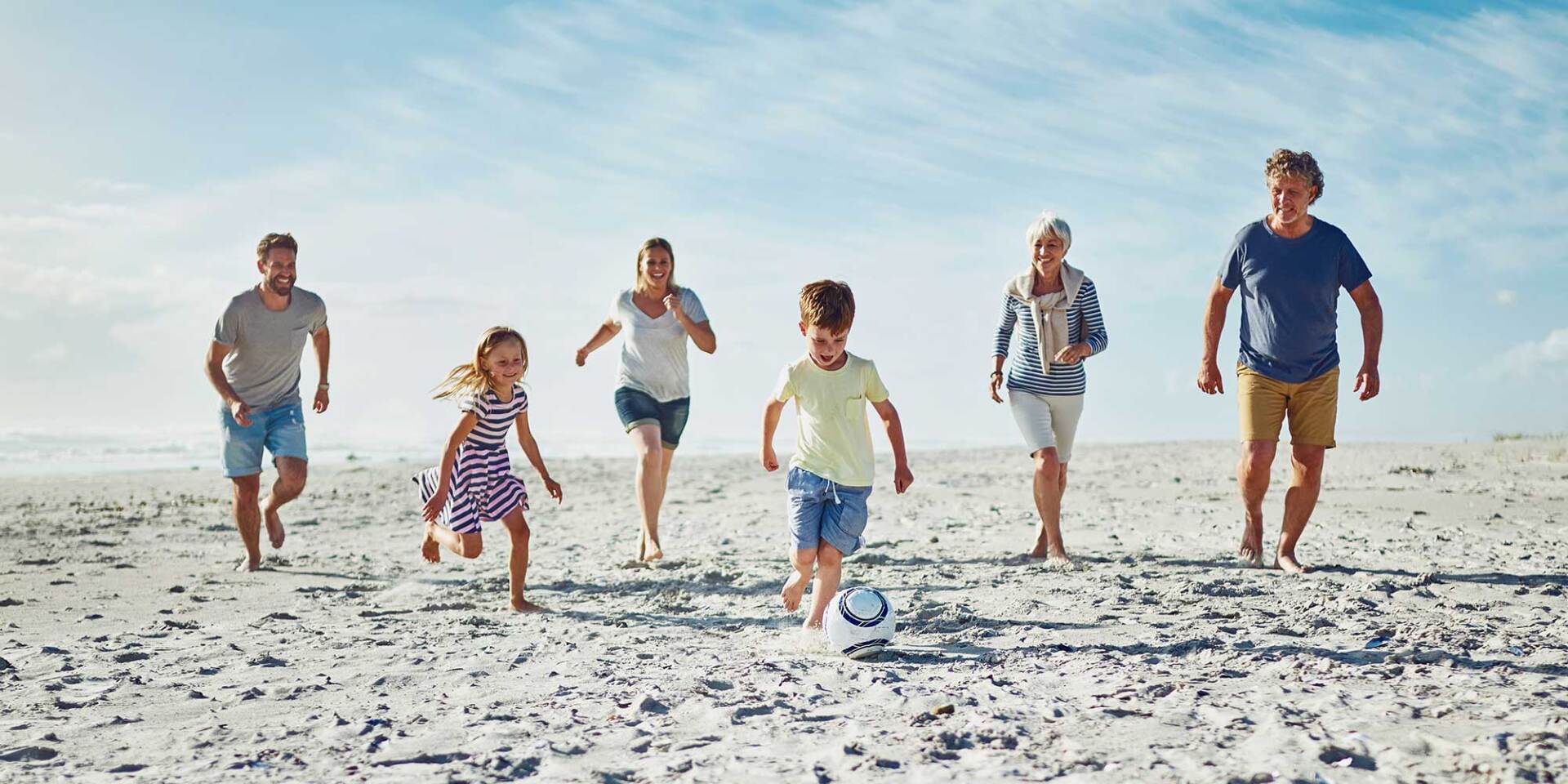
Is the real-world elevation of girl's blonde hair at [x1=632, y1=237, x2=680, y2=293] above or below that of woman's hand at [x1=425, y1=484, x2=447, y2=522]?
above

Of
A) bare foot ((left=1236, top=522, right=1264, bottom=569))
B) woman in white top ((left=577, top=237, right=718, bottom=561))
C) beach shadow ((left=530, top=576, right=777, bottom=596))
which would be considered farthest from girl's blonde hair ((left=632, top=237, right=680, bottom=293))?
bare foot ((left=1236, top=522, right=1264, bottom=569))

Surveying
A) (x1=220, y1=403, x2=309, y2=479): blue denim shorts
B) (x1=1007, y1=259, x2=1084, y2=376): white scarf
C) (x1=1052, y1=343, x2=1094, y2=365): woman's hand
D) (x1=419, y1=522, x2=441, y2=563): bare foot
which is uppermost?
(x1=1007, y1=259, x2=1084, y2=376): white scarf

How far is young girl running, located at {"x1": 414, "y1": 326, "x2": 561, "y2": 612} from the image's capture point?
5.56 meters

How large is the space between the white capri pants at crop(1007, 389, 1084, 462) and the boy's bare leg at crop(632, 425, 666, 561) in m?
2.25

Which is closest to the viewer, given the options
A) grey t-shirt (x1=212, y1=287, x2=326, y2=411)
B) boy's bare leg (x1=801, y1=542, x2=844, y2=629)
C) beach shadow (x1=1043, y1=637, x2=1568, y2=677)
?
beach shadow (x1=1043, y1=637, x2=1568, y2=677)

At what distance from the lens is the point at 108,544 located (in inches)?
356

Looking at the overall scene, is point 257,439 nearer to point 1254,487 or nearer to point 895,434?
point 895,434

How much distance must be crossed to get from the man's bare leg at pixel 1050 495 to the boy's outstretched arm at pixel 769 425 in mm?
2092

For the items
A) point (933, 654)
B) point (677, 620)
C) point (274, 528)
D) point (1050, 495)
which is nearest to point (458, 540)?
point (677, 620)

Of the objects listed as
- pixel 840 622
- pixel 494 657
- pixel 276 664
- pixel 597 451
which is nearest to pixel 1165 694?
pixel 840 622

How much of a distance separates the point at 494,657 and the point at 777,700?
1.47 meters

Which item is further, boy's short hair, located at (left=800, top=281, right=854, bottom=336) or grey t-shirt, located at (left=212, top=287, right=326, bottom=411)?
grey t-shirt, located at (left=212, top=287, right=326, bottom=411)

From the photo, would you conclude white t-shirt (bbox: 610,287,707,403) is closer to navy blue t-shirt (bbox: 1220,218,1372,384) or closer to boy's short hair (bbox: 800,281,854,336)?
boy's short hair (bbox: 800,281,854,336)

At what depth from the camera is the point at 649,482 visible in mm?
7207
